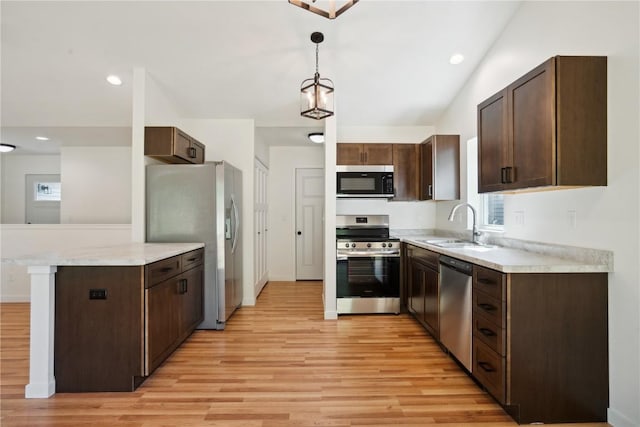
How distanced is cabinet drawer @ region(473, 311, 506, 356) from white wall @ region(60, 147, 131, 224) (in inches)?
213

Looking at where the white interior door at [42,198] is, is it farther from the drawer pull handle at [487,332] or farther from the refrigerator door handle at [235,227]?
the drawer pull handle at [487,332]

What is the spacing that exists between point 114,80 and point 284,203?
3.16 m

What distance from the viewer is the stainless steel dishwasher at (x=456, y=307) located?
7.72 ft

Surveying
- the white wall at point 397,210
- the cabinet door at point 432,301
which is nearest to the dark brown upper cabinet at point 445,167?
the white wall at point 397,210

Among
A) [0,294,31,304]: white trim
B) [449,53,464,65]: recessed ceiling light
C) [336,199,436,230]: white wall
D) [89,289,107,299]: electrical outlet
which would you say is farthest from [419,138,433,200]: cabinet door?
[0,294,31,304]: white trim

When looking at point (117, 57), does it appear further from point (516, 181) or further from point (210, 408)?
point (516, 181)

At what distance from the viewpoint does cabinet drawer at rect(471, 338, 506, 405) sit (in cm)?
192

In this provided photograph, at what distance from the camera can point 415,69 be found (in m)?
3.48

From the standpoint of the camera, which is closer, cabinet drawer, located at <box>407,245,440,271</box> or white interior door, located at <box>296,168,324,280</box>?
cabinet drawer, located at <box>407,245,440,271</box>

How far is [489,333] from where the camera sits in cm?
207

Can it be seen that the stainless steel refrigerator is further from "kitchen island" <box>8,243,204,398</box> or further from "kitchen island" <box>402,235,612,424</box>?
"kitchen island" <box>402,235,612,424</box>

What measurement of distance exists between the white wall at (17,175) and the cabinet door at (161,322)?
18.4ft

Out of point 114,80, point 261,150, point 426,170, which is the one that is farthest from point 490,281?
point 114,80

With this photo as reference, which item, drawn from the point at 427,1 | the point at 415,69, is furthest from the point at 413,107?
the point at 427,1
